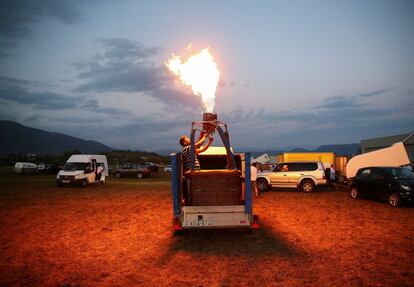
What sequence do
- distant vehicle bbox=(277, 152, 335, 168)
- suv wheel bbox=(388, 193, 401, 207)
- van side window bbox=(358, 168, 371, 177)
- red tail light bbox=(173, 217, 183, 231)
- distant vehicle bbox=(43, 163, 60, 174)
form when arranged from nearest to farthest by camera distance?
red tail light bbox=(173, 217, 183, 231)
suv wheel bbox=(388, 193, 401, 207)
van side window bbox=(358, 168, 371, 177)
distant vehicle bbox=(277, 152, 335, 168)
distant vehicle bbox=(43, 163, 60, 174)

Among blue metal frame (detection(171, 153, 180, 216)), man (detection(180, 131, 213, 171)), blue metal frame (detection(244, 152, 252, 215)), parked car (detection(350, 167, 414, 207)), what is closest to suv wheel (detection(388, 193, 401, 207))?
parked car (detection(350, 167, 414, 207))

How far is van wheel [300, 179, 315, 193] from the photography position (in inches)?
823

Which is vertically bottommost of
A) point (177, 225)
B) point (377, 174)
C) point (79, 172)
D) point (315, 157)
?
point (177, 225)

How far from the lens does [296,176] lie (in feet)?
69.6

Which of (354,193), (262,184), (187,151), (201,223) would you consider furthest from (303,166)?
(201,223)

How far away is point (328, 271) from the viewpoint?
6480 mm

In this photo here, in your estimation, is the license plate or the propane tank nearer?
the license plate

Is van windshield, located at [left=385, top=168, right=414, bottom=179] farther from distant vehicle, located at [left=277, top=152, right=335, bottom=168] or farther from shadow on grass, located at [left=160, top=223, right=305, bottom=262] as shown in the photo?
distant vehicle, located at [left=277, top=152, right=335, bottom=168]

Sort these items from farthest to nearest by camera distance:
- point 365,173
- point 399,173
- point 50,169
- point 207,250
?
point 50,169 → point 365,173 → point 399,173 → point 207,250

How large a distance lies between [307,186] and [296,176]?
889 millimetres

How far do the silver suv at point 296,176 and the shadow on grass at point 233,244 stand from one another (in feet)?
36.3

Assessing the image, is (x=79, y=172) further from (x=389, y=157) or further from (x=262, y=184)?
(x=389, y=157)

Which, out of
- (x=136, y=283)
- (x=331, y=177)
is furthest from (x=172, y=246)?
(x=331, y=177)

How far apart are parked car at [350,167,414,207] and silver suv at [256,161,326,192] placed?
380cm
